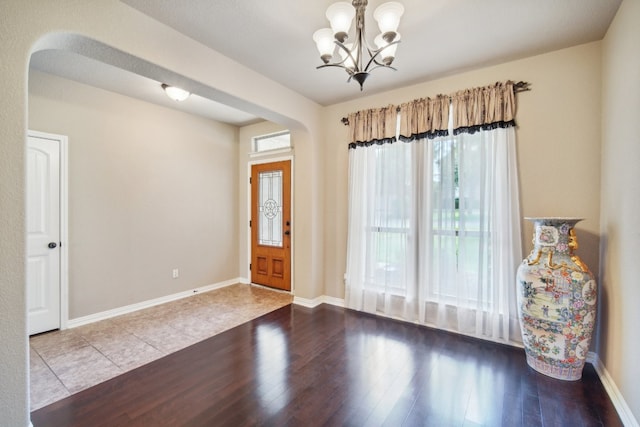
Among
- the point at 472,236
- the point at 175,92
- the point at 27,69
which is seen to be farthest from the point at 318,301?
the point at 27,69

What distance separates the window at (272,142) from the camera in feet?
15.4

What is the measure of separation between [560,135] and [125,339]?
4.61 m

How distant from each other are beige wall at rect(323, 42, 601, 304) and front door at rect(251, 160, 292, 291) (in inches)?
114

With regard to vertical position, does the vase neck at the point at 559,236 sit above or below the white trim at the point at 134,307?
above

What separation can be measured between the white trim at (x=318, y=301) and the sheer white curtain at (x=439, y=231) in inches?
9.1

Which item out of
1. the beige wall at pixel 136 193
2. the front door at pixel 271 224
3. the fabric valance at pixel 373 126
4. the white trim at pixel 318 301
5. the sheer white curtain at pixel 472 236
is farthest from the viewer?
the front door at pixel 271 224

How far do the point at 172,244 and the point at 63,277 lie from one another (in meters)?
1.26

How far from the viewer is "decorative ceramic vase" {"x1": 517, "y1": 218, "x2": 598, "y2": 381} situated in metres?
2.13

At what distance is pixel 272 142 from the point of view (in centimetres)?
485

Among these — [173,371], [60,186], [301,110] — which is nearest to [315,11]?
[301,110]

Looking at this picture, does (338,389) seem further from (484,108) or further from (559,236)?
(484,108)

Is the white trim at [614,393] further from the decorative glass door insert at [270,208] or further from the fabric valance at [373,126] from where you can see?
the decorative glass door insert at [270,208]

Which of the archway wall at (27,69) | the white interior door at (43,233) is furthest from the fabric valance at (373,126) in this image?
the white interior door at (43,233)

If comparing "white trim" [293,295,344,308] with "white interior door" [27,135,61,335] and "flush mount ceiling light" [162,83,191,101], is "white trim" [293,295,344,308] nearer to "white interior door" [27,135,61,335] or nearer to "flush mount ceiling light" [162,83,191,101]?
"white interior door" [27,135,61,335]
